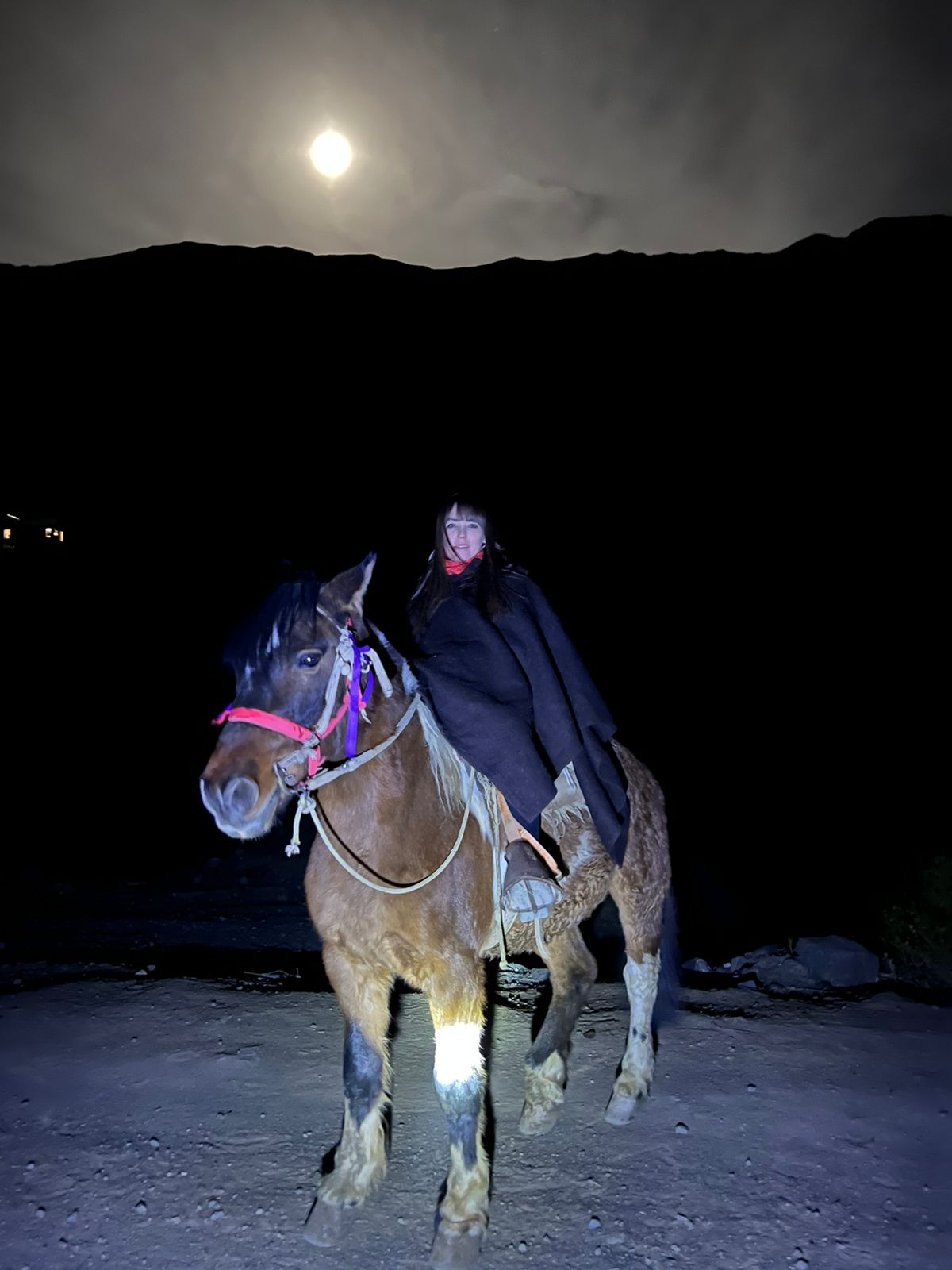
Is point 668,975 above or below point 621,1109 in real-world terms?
above

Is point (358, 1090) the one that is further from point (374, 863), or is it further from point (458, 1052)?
point (374, 863)

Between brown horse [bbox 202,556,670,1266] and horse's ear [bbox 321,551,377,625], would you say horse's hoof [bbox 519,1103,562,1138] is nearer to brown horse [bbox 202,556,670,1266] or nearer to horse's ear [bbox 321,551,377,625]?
brown horse [bbox 202,556,670,1266]

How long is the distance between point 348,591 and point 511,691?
1063mm

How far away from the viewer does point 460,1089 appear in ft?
10.0

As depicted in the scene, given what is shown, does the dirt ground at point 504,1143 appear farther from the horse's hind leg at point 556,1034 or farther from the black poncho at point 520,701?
A: the black poncho at point 520,701

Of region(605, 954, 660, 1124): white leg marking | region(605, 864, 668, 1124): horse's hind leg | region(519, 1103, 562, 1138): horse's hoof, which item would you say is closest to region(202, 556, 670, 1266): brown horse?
region(519, 1103, 562, 1138): horse's hoof

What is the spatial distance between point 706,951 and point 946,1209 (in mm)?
7884

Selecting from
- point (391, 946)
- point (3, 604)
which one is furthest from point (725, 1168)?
point (3, 604)

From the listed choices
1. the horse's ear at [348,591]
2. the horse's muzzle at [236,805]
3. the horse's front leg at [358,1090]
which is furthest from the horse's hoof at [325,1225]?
the horse's ear at [348,591]

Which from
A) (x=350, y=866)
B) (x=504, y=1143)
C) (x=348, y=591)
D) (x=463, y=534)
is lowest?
(x=504, y=1143)

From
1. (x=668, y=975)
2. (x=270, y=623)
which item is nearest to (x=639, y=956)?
(x=668, y=975)

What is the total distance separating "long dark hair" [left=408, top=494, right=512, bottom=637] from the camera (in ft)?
12.6

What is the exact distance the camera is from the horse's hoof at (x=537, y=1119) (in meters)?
3.90

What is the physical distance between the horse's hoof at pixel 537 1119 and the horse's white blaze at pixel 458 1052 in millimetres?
1176
